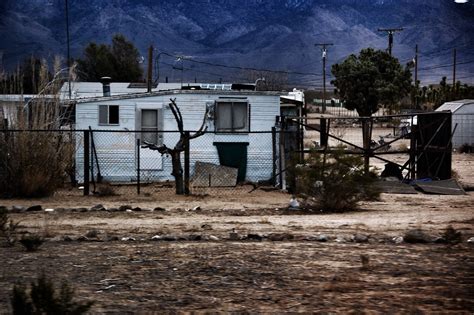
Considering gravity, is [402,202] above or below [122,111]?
below

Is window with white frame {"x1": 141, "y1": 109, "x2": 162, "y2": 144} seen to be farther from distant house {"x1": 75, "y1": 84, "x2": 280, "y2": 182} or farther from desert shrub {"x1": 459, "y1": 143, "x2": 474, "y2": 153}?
desert shrub {"x1": 459, "y1": 143, "x2": 474, "y2": 153}

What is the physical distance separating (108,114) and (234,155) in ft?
14.1

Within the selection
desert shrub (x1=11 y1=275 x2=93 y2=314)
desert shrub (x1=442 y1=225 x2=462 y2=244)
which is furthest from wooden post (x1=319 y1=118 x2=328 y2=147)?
desert shrub (x1=11 y1=275 x2=93 y2=314)

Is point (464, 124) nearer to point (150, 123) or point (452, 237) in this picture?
point (150, 123)

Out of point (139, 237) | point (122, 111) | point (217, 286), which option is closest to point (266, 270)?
point (217, 286)

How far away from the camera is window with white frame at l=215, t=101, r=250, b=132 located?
84.6 ft

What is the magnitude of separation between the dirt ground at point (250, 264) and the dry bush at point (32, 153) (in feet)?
16.6

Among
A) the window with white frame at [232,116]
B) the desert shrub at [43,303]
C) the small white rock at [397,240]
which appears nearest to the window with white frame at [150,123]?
the window with white frame at [232,116]

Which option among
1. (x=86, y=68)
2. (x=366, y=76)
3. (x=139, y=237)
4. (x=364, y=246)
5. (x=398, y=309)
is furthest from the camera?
(x=86, y=68)

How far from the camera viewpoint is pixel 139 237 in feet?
38.2

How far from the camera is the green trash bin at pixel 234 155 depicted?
83.8 ft

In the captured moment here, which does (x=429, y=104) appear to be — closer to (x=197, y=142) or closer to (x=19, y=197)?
(x=197, y=142)

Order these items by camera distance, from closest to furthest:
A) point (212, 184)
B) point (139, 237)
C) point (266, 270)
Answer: point (266, 270), point (139, 237), point (212, 184)

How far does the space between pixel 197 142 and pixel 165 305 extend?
1858 cm
